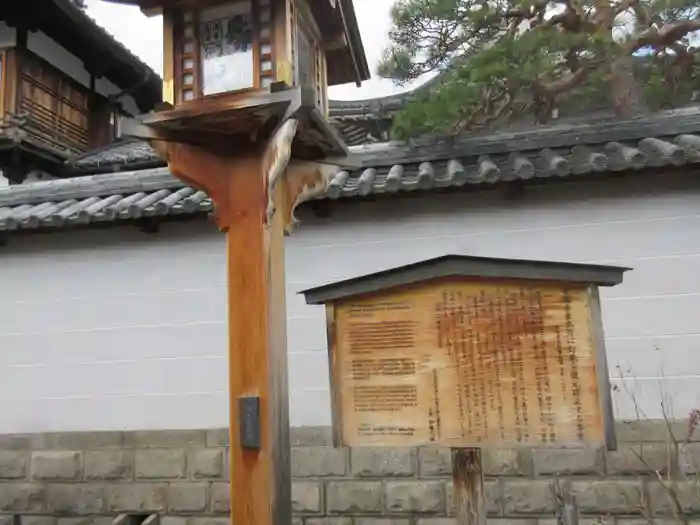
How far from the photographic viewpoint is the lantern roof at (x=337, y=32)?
162 inches

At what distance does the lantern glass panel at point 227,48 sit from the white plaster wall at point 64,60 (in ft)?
28.0

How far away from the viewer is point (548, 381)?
356 cm

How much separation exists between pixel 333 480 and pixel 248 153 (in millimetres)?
3602

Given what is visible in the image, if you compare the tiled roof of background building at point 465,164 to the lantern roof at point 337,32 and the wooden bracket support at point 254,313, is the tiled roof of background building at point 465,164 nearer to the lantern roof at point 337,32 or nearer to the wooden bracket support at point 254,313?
the lantern roof at point 337,32

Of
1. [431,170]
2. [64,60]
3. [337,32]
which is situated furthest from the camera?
[64,60]

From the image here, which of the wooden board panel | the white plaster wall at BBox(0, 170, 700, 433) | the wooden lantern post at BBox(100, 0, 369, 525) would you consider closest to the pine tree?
the white plaster wall at BBox(0, 170, 700, 433)

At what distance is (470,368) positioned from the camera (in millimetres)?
3664

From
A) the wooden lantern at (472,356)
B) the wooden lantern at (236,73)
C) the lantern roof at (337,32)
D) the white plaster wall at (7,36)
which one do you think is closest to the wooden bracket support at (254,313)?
the wooden lantern at (236,73)

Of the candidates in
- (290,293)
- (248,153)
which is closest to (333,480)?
(290,293)

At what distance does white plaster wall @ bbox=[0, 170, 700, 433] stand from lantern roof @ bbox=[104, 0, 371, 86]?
1.61 meters

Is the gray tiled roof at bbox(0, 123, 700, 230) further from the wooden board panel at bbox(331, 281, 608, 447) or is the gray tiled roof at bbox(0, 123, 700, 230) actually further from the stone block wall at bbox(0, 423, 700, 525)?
the wooden board panel at bbox(331, 281, 608, 447)

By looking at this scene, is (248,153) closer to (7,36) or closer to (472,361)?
(472,361)

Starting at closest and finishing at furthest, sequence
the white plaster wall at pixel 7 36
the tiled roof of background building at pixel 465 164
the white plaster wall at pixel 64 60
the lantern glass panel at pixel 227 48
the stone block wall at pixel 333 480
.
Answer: the lantern glass panel at pixel 227 48
the stone block wall at pixel 333 480
the tiled roof of background building at pixel 465 164
the white plaster wall at pixel 7 36
the white plaster wall at pixel 64 60

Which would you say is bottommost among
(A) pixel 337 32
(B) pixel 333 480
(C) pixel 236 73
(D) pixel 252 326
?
(B) pixel 333 480
